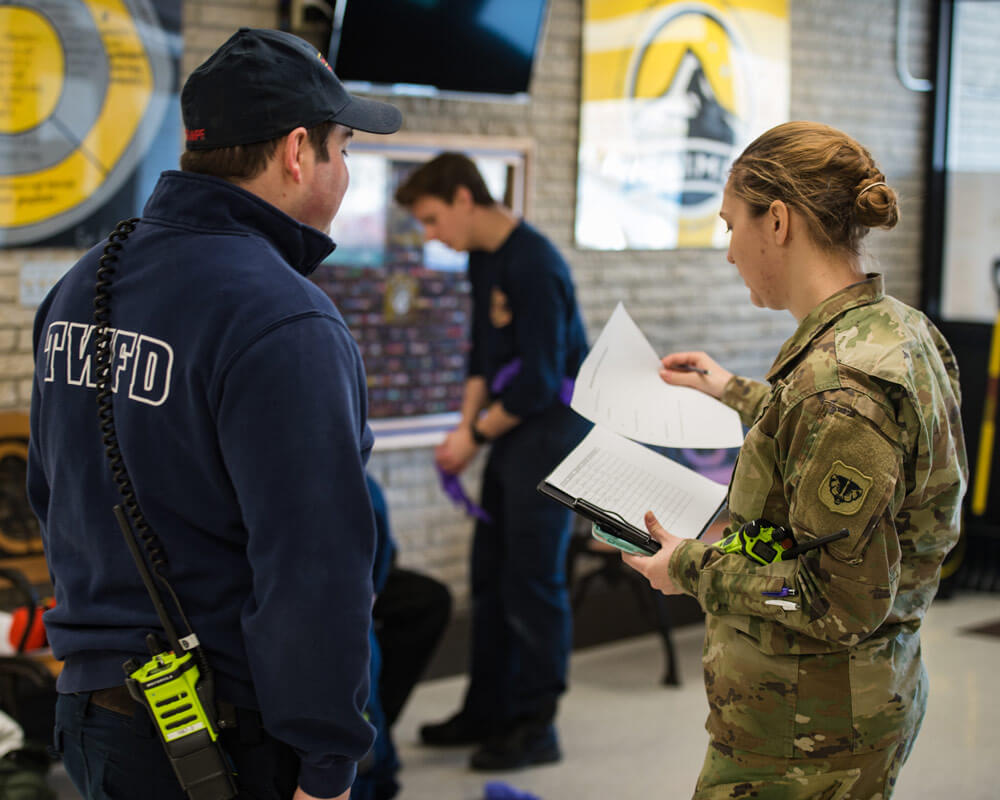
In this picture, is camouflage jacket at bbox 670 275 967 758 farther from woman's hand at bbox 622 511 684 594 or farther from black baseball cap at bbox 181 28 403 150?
black baseball cap at bbox 181 28 403 150

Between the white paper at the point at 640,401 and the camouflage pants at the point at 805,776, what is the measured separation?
18.1 inches

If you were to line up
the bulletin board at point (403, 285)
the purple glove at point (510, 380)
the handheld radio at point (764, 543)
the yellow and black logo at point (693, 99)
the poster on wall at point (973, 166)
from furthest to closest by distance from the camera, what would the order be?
the poster on wall at point (973, 166)
the yellow and black logo at point (693, 99)
the bulletin board at point (403, 285)
the purple glove at point (510, 380)
the handheld radio at point (764, 543)

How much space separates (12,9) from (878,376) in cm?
267

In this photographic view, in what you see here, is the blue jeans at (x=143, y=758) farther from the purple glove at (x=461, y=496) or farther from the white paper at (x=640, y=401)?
the purple glove at (x=461, y=496)

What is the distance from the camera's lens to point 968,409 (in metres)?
5.27

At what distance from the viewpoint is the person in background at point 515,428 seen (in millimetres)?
3062

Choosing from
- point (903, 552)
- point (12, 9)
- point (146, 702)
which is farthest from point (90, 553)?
point (12, 9)

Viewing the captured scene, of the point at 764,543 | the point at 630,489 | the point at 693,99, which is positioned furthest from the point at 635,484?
the point at 693,99

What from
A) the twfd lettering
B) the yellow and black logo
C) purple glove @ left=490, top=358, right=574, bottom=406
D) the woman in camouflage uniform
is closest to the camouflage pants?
the woman in camouflage uniform

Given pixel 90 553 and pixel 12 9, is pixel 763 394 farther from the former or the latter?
pixel 12 9

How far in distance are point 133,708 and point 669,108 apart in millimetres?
3828

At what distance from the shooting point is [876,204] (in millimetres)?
1351

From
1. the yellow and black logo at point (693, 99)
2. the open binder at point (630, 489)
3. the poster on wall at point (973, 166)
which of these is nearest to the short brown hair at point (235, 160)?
the open binder at point (630, 489)

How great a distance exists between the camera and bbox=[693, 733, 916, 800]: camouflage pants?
140cm
